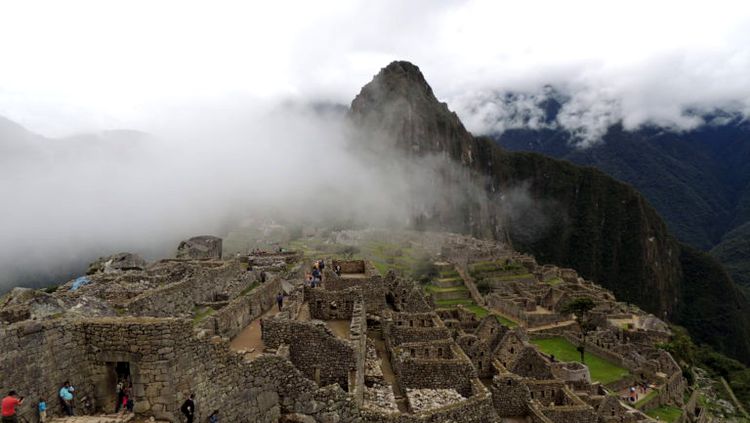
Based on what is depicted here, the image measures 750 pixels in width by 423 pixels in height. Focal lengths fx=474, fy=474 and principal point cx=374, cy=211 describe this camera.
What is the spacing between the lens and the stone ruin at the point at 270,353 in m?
8.70

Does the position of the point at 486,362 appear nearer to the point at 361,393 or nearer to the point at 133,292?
the point at 361,393

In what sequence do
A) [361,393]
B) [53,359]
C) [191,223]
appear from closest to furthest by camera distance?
[53,359] → [361,393] → [191,223]

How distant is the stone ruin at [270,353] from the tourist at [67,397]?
14 centimetres

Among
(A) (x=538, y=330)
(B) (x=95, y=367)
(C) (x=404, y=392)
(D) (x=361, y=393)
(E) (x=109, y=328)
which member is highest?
(E) (x=109, y=328)

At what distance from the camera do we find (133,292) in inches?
622

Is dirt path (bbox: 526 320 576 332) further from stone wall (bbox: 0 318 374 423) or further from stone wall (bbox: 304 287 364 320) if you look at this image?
stone wall (bbox: 0 318 374 423)

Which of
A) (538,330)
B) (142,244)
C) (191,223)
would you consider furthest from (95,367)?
(191,223)

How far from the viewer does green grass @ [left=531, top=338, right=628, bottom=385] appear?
126ft

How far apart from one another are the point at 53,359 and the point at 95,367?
28.5 inches

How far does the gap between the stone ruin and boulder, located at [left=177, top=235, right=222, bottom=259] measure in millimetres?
6839

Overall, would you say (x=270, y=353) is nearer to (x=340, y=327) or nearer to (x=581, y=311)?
(x=340, y=327)

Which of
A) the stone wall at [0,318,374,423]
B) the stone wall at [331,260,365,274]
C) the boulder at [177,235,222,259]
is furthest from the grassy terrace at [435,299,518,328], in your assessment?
the stone wall at [0,318,374,423]

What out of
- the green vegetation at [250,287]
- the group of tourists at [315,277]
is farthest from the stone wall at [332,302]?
the green vegetation at [250,287]

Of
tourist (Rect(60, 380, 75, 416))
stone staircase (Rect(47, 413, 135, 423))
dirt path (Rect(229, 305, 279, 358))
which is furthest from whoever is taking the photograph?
dirt path (Rect(229, 305, 279, 358))
